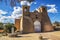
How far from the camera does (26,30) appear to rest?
989 inches

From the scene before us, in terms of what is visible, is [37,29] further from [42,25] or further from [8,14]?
[8,14]

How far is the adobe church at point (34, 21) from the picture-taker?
83.3ft

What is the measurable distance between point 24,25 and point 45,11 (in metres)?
5.01

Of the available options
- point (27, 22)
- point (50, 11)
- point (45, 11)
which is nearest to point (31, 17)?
point (27, 22)

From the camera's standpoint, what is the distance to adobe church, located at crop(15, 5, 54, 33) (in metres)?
25.4

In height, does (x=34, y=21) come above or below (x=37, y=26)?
above

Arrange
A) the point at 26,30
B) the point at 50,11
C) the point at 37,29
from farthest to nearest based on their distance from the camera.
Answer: the point at 50,11
the point at 37,29
the point at 26,30

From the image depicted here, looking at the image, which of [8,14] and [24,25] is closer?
[24,25]

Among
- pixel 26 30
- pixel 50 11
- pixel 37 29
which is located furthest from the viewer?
pixel 50 11

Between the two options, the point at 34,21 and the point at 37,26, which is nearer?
the point at 34,21

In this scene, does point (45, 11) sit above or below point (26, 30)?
above

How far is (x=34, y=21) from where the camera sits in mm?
26094

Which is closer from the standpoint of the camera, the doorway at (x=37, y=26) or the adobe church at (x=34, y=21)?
the adobe church at (x=34, y=21)

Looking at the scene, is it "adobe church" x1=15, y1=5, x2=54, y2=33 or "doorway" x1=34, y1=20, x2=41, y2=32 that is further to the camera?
"doorway" x1=34, y1=20, x2=41, y2=32
